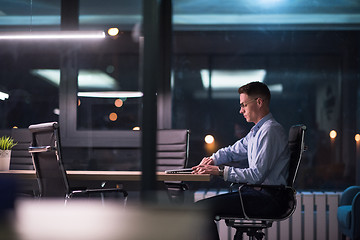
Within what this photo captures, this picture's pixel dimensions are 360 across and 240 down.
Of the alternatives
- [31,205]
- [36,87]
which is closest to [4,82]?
[36,87]

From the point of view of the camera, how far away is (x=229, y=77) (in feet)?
17.3

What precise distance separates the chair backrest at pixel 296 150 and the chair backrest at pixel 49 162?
1.47 metres

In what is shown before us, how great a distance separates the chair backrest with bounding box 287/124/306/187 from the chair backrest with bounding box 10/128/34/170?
92.6 inches

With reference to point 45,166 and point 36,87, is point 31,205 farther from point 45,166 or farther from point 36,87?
point 36,87

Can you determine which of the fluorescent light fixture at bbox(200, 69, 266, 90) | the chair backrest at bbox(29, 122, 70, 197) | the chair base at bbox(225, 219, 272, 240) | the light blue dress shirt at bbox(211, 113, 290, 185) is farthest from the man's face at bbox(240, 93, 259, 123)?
the fluorescent light fixture at bbox(200, 69, 266, 90)

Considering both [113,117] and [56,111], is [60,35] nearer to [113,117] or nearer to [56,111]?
[56,111]

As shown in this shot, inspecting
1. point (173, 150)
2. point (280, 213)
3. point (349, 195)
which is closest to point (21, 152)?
point (173, 150)

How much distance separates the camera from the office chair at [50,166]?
322cm

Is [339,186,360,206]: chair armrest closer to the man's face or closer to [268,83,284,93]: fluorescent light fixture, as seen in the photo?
[268,83,284,93]: fluorescent light fixture

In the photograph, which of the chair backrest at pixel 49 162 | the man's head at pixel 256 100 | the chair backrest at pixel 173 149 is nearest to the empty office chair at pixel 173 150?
the chair backrest at pixel 173 149

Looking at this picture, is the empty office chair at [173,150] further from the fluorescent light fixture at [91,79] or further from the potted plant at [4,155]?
the fluorescent light fixture at [91,79]

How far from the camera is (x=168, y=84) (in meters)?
5.21

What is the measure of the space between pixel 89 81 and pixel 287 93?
2.16 meters

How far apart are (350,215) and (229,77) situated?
195 centimetres
